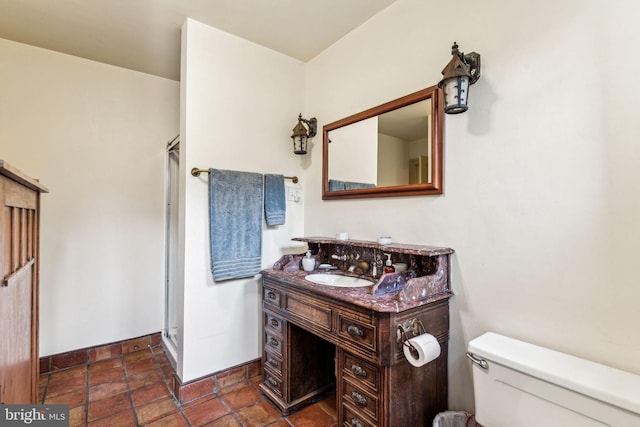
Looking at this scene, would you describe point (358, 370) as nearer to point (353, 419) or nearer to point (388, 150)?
point (353, 419)

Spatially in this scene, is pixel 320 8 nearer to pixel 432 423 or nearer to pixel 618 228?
pixel 618 228

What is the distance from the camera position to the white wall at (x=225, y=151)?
200 centimetres

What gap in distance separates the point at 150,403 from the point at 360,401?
1408 millimetres

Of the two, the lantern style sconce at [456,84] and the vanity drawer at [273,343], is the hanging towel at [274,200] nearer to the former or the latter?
the vanity drawer at [273,343]

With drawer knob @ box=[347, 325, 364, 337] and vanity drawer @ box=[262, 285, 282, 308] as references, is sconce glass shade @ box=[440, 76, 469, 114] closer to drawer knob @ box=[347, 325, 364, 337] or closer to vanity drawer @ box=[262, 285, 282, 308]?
drawer knob @ box=[347, 325, 364, 337]

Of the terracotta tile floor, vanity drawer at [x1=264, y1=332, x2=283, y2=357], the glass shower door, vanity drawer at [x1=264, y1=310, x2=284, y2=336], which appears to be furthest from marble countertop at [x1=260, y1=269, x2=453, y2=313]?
the glass shower door

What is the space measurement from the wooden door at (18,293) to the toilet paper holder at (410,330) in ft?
4.19

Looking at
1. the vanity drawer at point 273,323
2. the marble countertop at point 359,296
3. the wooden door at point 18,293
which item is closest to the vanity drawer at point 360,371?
the marble countertop at point 359,296

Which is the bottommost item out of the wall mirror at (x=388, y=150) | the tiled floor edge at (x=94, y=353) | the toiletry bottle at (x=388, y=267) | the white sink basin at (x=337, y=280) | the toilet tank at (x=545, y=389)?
→ the tiled floor edge at (x=94, y=353)

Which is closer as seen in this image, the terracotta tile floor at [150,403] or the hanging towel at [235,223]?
the terracotta tile floor at [150,403]

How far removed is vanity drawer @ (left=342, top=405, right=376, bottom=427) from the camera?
54.3 inches

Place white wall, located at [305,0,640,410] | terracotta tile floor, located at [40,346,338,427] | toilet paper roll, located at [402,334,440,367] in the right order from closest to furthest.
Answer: white wall, located at [305,0,640,410] → toilet paper roll, located at [402,334,440,367] → terracotta tile floor, located at [40,346,338,427]

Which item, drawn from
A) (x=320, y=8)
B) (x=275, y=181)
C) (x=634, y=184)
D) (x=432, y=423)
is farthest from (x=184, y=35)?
(x=432, y=423)

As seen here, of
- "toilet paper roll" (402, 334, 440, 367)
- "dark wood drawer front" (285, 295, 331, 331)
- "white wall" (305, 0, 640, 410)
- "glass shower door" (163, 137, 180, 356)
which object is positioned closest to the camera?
"white wall" (305, 0, 640, 410)
